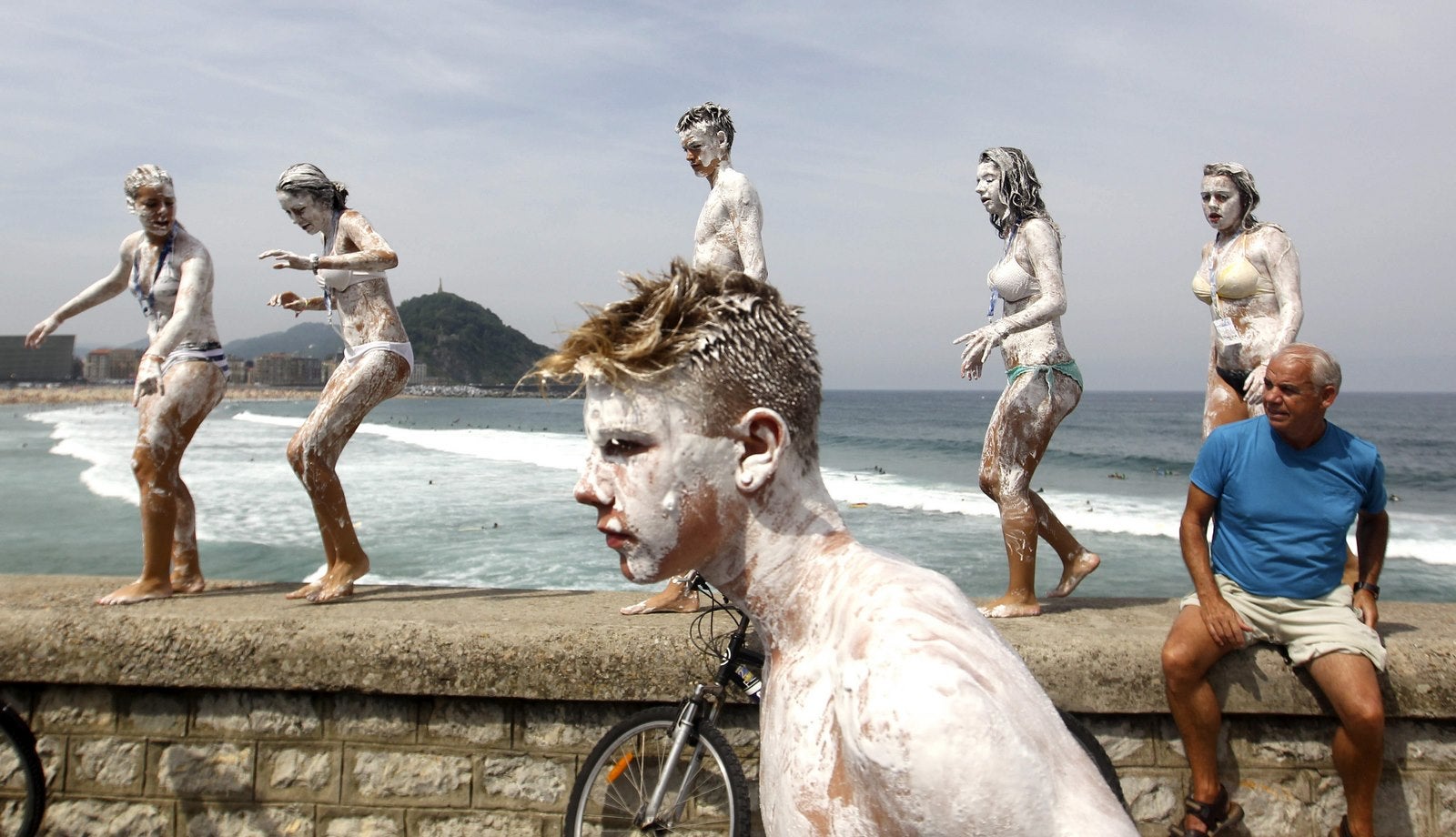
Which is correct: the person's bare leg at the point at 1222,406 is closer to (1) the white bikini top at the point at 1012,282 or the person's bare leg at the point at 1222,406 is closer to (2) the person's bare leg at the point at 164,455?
(1) the white bikini top at the point at 1012,282

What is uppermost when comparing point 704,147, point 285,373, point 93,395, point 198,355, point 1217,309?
point 704,147

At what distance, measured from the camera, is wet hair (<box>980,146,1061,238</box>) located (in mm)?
4391

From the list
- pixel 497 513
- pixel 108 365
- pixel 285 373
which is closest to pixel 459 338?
pixel 285 373

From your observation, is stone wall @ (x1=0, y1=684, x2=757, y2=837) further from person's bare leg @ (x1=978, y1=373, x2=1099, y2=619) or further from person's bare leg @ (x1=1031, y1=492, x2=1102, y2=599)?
person's bare leg @ (x1=1031, y1=492, x2=1102, y2=599)

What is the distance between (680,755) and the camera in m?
3.30

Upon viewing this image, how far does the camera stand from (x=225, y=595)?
4.51m

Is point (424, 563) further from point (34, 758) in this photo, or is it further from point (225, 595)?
point (34, 758)

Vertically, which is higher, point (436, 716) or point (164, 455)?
point (164, 455)

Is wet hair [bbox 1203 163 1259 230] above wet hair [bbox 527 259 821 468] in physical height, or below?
above

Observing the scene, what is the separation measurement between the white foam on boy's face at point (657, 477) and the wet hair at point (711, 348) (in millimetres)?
25

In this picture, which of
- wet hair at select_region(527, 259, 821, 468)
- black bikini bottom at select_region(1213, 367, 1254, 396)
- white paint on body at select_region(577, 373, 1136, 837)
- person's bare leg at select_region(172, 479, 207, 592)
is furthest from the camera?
person's bare leg at select_region(172, 479, 207, 592)

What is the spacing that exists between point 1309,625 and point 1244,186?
220cm

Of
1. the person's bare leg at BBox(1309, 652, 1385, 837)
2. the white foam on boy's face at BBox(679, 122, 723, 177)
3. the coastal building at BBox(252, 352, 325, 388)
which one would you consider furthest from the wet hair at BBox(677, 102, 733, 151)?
the coastal building at BBox(252, 352, 325, 388)

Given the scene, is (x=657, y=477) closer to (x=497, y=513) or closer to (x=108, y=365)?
(x=497, y=513)
